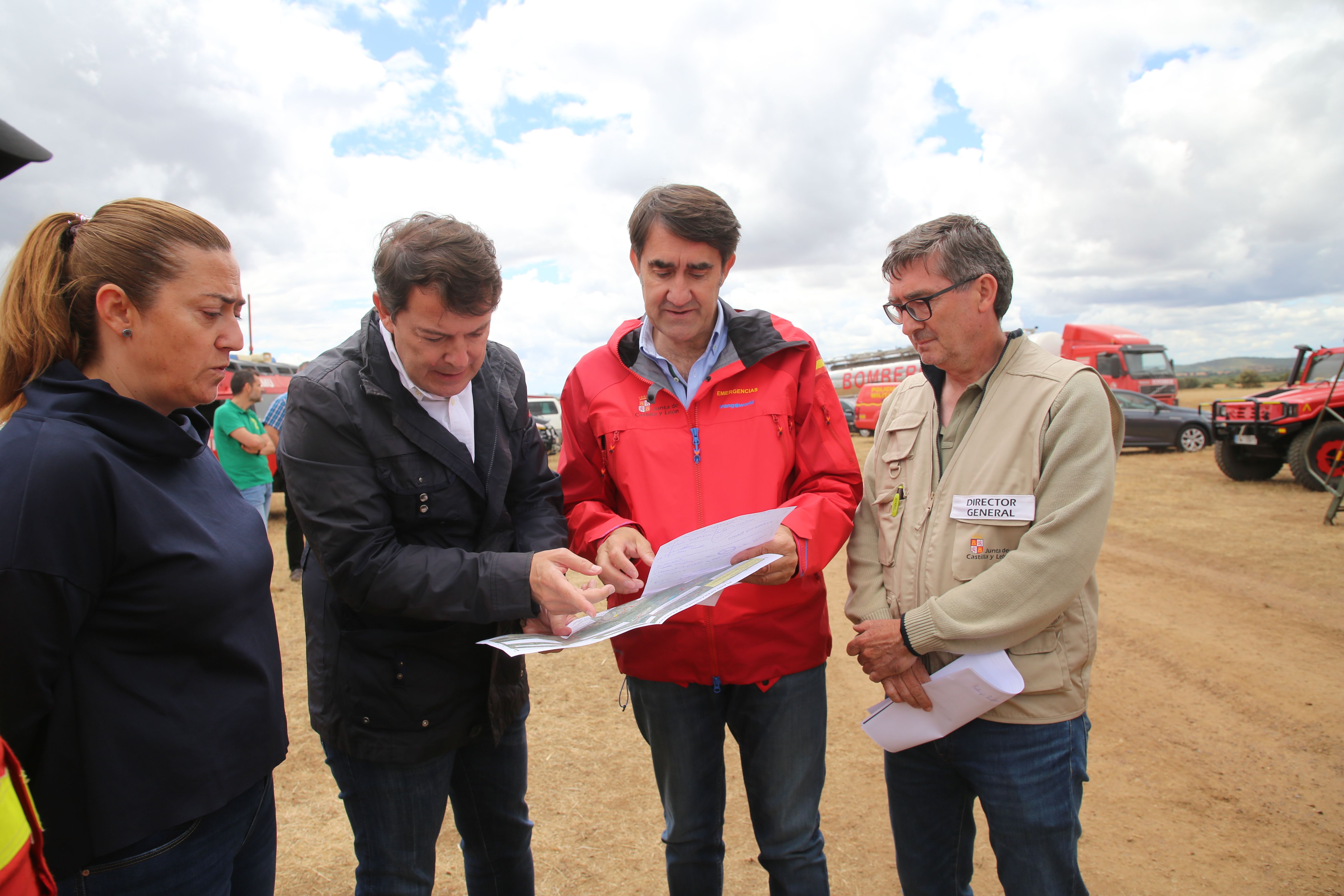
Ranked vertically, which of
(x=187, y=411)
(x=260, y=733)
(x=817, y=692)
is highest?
(x=187, y=411)

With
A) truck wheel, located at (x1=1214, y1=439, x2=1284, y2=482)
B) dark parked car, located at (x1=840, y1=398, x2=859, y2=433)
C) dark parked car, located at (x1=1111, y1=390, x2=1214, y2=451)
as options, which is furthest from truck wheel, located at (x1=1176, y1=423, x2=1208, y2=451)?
dark parked car, located at (x1=840, y1=398, x2=859, y2=433)

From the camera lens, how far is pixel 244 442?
665 cm

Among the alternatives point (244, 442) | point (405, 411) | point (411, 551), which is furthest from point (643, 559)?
point (244, 442)

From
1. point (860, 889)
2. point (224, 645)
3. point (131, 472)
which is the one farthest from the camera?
point (860, 889)

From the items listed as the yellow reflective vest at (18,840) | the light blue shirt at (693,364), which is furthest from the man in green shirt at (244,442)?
the yellow reflective vest at (18,840)

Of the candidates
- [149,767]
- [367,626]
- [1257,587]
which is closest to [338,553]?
[367,626]

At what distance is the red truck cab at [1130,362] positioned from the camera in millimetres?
20406

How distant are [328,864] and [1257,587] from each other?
24.0 ft

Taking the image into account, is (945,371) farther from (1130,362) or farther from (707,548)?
(1130,362)

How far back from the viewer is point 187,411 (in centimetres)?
169

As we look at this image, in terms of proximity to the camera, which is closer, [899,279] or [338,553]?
[338,553]

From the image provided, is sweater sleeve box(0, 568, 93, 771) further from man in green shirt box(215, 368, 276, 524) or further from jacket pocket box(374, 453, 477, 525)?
man in green shirt box(215, 368, 276, 524)

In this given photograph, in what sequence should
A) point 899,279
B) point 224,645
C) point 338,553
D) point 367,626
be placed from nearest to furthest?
point 224,645 → point 338,553 → point 367,626 → point 899,279

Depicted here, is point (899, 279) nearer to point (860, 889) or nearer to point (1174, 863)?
point (860, 889)
